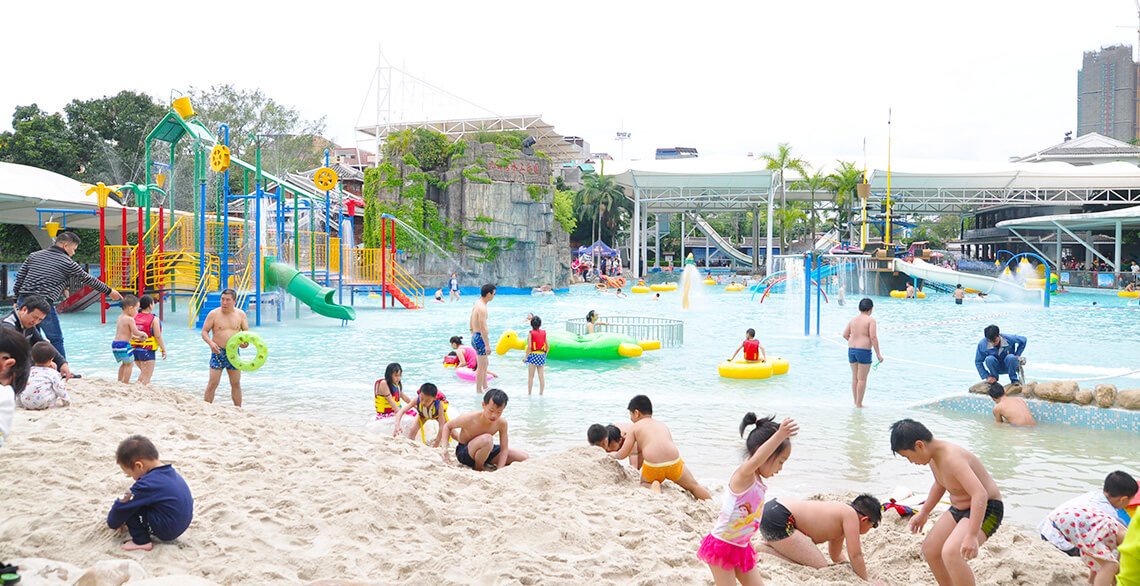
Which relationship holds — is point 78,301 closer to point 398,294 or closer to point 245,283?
point 245,283

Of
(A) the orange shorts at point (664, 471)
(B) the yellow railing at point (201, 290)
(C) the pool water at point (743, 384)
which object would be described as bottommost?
(C) the pool water at point (743, 384)

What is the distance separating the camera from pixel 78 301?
2188cm

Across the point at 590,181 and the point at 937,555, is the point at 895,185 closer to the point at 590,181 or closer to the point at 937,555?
the point at 590,181

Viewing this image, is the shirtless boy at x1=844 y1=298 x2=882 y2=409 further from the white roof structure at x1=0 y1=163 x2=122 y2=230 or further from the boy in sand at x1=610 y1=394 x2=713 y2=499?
the white roof structure at x1=0 y1=163 x2=122 y2=230

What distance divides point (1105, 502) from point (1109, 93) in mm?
153804

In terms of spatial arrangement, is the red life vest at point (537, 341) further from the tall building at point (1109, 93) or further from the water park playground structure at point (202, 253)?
the tall building at point (1109, 93)

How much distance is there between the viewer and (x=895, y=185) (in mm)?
45906

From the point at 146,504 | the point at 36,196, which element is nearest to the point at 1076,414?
the point at 146,504

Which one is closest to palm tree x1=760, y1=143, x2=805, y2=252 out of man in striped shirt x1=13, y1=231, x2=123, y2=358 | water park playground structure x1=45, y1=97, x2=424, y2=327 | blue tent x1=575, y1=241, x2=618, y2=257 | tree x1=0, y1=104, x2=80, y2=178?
blue tent x1=575, y1=241, x2=618, y2=257

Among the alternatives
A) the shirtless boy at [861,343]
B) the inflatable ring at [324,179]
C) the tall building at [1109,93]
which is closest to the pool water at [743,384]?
the shirtless boy at [861,343]

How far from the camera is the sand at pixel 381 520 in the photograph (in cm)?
410

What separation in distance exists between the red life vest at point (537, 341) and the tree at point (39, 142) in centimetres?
3499

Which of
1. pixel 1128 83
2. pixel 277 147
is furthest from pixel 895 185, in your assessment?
pixel 1128 83

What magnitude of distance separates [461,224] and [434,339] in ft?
64.0
